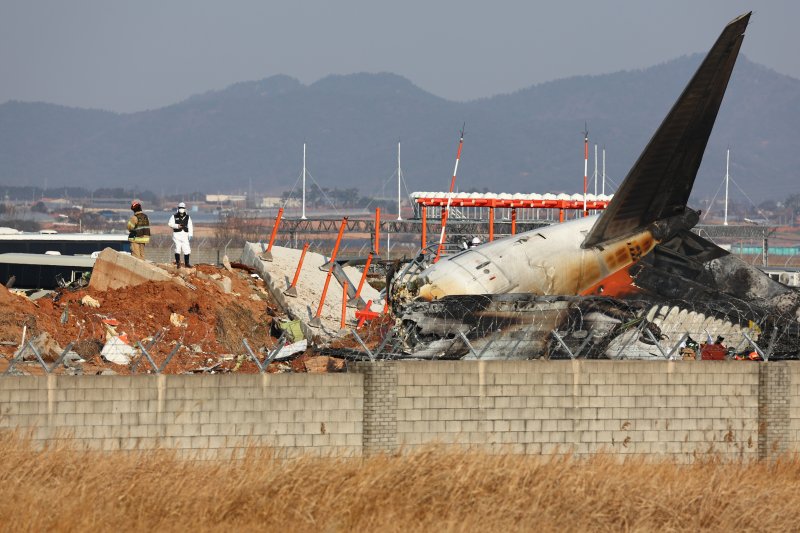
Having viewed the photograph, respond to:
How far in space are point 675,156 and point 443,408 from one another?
45.6ft

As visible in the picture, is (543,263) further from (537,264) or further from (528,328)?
(528,328)

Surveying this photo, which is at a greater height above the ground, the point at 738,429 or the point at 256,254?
the point at 256,254

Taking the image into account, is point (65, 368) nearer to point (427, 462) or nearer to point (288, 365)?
point (288, 365)

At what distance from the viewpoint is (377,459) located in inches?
990

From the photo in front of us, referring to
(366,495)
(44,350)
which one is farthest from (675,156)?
(366,495)

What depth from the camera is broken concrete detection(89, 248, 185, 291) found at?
128 ft

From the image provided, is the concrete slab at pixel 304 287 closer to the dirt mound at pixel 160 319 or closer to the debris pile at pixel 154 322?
the debris pile at pixel 154 322

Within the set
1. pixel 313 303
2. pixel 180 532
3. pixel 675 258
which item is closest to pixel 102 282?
pixel 313 303

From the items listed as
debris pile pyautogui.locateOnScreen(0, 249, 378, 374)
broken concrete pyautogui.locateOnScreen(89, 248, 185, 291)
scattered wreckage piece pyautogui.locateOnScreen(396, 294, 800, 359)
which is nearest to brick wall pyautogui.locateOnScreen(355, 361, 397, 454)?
scattered wreckage piece pyautogui.locateOnScreen(396, 294, 800, 359)

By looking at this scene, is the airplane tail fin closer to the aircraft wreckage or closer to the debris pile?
the aircraft wreckage

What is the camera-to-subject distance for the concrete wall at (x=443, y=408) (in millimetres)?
24359

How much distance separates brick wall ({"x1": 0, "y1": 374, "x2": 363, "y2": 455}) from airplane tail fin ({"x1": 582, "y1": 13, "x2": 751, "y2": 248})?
1376cm

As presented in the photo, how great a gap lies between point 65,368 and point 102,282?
31.3ft

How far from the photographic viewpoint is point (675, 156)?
37.0 metres
